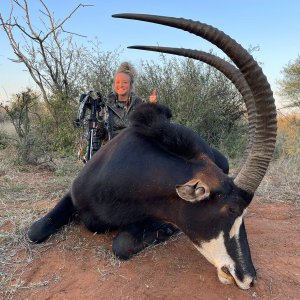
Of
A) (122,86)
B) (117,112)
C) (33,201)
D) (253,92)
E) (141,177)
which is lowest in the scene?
(33,201)

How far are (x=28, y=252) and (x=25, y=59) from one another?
33.3 feet

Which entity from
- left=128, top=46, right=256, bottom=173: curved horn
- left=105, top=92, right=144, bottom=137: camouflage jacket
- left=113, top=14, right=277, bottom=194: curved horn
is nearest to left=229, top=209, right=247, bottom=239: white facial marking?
left=113, top=14, right=277, bottom=194: curved horn

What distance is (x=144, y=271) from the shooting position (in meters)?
3.46

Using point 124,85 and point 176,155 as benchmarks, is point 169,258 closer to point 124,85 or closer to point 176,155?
point 176,155

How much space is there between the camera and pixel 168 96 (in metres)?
12.3

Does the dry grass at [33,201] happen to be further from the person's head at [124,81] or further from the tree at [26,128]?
the person's head at [124,81]

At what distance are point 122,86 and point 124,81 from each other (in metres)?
0.08

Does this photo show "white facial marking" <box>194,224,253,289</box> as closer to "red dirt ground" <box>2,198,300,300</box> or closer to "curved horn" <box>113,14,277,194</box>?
"red dirt ground" <box>2,198,300,300</box>

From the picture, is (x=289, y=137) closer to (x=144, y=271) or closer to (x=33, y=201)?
(x=33, y=201)

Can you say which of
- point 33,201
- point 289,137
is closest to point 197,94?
point 289,137

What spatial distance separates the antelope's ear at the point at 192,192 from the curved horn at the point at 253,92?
0.89 ft

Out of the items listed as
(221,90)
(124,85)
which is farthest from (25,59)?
(124,85)

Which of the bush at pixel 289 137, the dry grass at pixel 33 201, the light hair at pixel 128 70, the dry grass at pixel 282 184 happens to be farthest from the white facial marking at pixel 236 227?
the bush at pixel 289 137

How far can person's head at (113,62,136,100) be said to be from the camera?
5820mm
